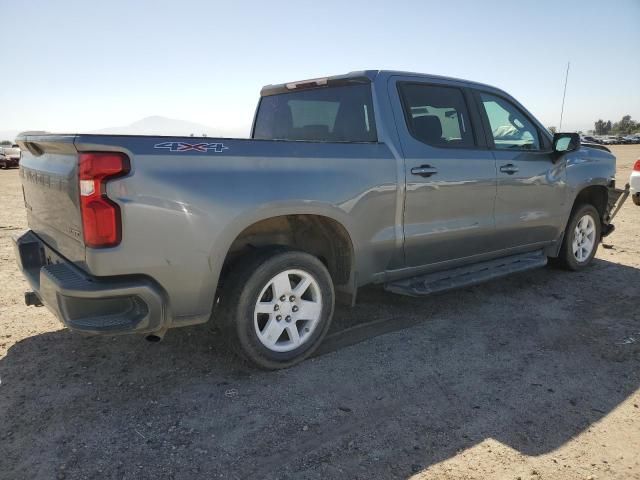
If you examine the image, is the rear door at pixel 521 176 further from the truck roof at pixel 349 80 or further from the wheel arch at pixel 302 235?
the wheel arch at pixel 302 235

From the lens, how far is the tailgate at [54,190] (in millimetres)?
2568

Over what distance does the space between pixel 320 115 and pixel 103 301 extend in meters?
2.24

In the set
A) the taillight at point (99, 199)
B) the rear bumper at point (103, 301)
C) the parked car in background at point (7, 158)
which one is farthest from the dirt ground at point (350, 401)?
the parked car in background at point (7, 158)

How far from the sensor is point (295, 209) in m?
3.07

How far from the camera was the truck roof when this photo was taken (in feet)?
12.2

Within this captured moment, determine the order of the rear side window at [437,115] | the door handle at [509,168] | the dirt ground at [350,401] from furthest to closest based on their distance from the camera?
the door handle at [509,168]
the rear side window at [437,115]
the dirt ground at [350,401]

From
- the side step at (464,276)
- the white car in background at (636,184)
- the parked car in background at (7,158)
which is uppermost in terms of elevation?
the white car in background at (636,184)

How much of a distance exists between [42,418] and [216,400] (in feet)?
2.93

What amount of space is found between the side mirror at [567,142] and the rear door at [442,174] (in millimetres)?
986

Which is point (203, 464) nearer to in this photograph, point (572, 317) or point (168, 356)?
point (168, 356)

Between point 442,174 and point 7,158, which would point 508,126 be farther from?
point 7,158

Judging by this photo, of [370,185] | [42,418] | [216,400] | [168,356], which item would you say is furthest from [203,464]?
[370,185]

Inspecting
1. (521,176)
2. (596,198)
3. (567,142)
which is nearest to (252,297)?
(521,176)

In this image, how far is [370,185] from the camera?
11.2ft
